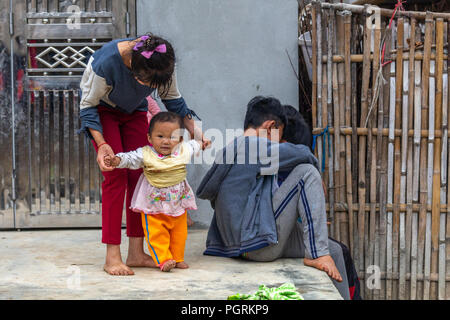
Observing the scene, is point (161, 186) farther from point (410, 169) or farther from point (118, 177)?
point (410, 169)

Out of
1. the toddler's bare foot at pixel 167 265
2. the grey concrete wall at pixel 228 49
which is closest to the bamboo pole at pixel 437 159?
the grey concrete wall at pixel 228 49

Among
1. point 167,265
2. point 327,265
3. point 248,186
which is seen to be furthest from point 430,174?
point 167,265

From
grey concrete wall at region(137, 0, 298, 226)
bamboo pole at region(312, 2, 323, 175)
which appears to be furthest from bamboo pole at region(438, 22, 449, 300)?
grey concrete wall at region(137, 0, 298, 226)

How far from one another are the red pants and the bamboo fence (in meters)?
1.55

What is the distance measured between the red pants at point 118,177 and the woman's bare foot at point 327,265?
3.42 ft

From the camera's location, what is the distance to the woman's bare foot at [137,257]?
141 inches

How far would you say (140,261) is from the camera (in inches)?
142

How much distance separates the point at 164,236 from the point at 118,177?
0.43 meters

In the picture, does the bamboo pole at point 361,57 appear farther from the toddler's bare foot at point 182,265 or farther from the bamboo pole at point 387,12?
the toddler's bare foot at point 182,265

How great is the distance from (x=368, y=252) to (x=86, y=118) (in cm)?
242

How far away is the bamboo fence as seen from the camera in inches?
176

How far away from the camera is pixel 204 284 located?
3.19m

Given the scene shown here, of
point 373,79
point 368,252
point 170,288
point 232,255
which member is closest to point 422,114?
point 373,79
